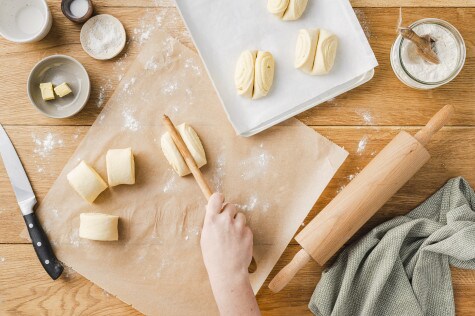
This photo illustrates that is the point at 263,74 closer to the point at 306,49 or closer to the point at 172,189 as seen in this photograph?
the point at 306,49

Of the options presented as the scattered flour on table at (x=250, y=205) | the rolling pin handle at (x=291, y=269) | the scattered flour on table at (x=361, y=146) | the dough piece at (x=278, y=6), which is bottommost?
the rolling pin handle at (x=291, y=269)

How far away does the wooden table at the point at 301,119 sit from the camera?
121 cm

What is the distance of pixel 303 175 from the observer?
1186 millimetres

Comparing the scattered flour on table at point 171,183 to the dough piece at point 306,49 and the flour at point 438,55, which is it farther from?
the flour at point 438,55

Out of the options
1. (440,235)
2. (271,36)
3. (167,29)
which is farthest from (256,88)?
(440,235)

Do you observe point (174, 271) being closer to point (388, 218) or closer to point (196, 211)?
point (196, 211)

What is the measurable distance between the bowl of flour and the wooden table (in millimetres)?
23

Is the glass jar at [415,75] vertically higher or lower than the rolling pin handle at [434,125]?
higher

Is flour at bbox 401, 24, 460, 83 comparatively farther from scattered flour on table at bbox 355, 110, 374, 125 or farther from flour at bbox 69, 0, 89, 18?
flour at bbox 69, 0, 89, 18

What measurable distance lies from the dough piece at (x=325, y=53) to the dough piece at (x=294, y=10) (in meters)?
0.07

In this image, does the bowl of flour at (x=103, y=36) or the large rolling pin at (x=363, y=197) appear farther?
the bowl of flour at (x=103, y=36)

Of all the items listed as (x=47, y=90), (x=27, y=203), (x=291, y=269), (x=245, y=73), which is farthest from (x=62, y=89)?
(x=291, y=269)

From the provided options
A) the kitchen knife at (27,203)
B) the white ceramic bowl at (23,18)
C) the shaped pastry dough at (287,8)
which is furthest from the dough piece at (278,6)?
the kitchen knife at (27,203)

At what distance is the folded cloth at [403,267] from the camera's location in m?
1.13
